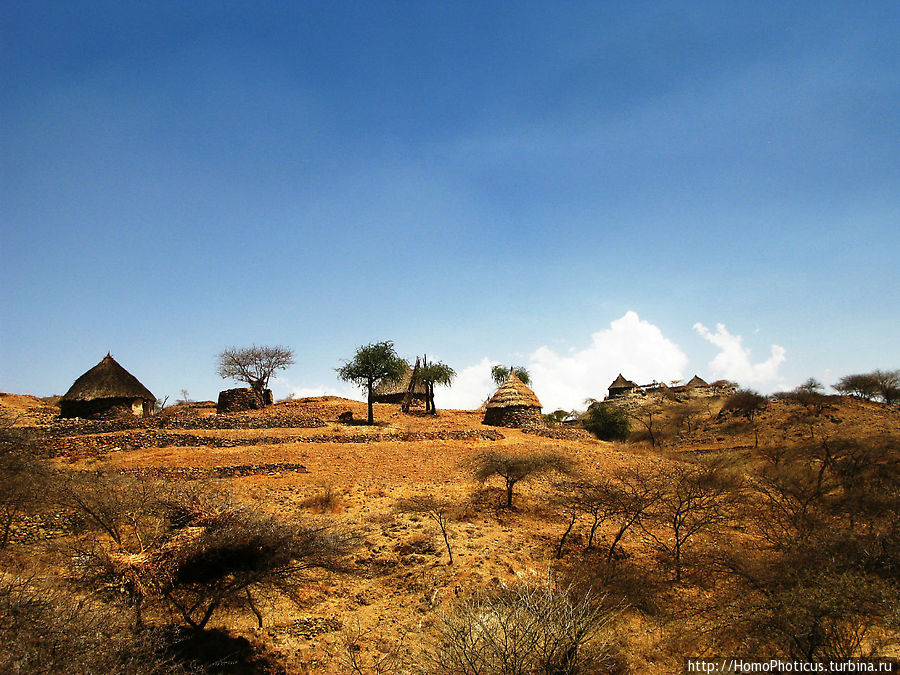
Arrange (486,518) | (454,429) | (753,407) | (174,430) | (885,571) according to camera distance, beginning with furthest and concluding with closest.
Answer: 1. (753,407)
2. (454,429)
3. (174,430)
4. (486,518)
5. (885,571)

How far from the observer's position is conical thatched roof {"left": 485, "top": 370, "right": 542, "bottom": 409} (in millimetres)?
31625

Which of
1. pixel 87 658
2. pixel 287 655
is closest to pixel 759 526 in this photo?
pixel 287 655

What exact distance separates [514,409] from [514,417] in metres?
0.55

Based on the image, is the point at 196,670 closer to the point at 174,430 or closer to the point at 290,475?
the point at 290,475

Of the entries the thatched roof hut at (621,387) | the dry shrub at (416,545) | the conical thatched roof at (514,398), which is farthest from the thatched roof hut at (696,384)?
the dry shrub at (416,545)

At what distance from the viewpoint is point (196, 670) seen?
691 cm

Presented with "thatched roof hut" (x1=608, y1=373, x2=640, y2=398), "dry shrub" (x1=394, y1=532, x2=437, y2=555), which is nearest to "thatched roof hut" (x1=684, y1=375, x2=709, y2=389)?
"thatched roof hut" (x1=608, y1=373, x2=640, y2=398)

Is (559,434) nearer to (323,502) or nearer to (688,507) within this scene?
(688,507)

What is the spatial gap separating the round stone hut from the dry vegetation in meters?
11.9

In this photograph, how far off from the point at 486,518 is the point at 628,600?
17.1ft

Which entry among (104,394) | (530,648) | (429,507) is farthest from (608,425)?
(104,394)

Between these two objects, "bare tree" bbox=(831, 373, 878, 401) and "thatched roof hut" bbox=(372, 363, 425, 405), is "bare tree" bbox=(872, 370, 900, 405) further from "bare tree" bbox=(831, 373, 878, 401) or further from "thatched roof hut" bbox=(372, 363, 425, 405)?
"thatched roof hut" bbox=(372, 363, 425, 405)

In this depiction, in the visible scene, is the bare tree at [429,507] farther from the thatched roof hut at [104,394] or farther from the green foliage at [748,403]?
the green foliage at [748,403]

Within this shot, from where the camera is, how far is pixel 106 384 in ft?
88.5
